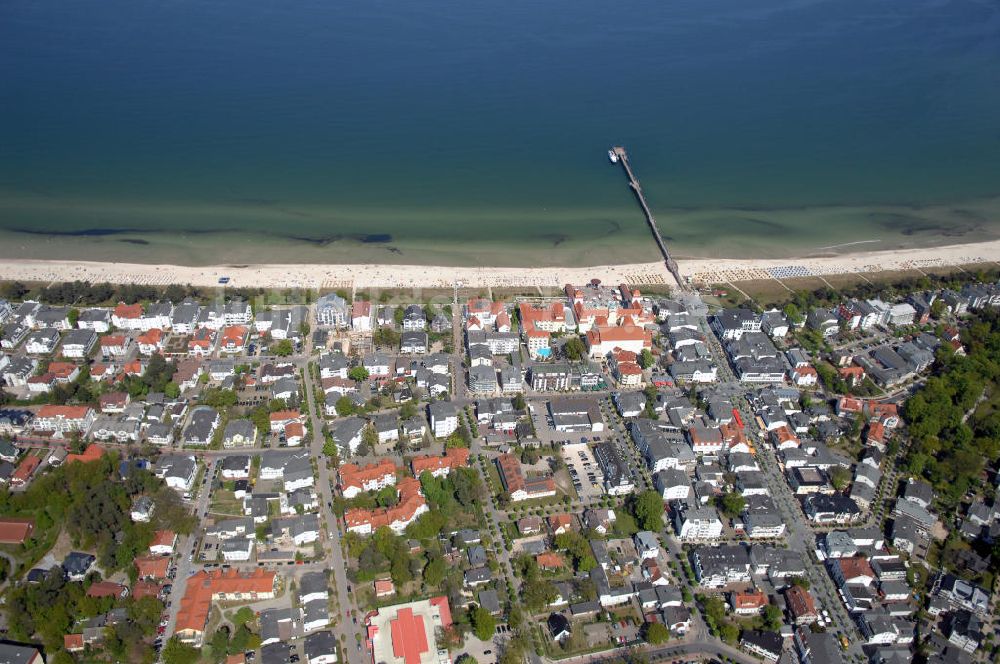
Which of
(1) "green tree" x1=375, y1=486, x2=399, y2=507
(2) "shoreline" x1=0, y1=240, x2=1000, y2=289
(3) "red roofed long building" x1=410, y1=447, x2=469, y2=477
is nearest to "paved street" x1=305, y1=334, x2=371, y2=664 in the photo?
(1) "green tree" x1=375, y1=486, x2=399, y2=507

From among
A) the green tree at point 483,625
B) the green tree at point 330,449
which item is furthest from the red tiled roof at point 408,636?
the green tree at point 330,449

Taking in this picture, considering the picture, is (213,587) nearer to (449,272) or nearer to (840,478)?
(840,478)

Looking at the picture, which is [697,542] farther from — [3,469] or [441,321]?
[3,469]

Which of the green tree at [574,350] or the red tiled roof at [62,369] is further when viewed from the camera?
the green tree at [574,350]

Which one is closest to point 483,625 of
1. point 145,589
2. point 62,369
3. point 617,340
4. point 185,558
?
point 185,558

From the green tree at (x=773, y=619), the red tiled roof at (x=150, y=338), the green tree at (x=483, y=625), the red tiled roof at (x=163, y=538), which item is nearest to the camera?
the green tree at (x=483, y=625)

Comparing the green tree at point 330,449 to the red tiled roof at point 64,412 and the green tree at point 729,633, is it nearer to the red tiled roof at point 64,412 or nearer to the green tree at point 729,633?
the red tiled roof at point 64,412
